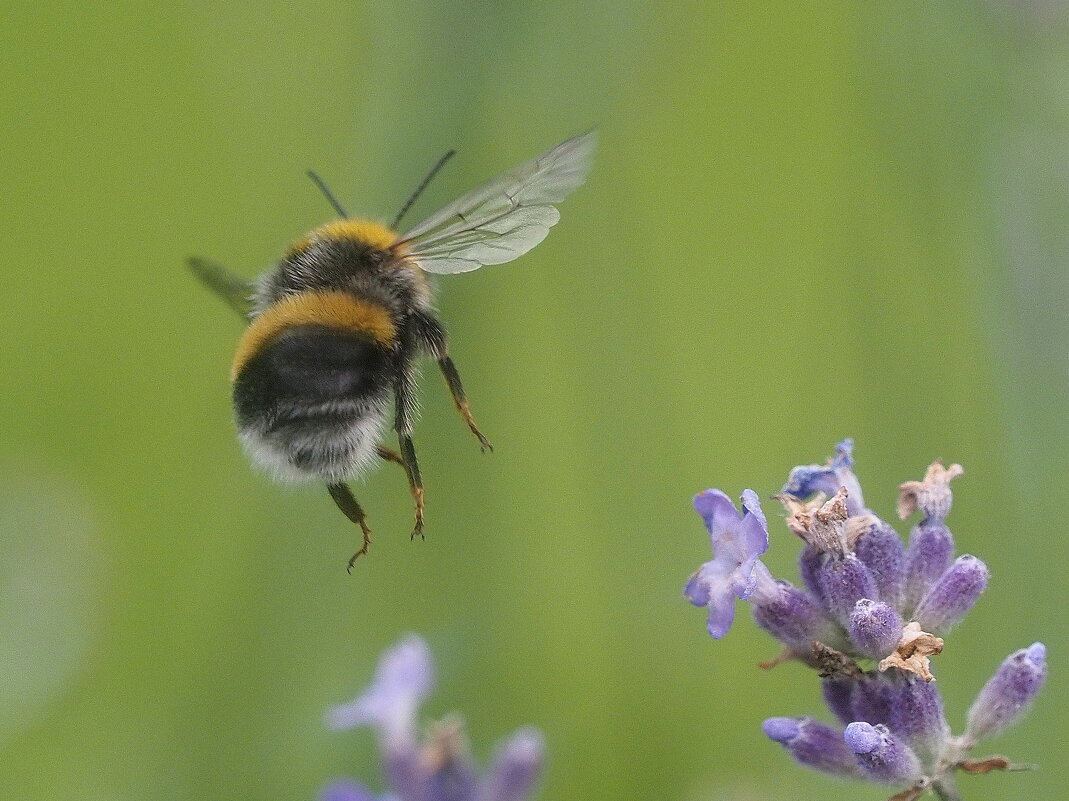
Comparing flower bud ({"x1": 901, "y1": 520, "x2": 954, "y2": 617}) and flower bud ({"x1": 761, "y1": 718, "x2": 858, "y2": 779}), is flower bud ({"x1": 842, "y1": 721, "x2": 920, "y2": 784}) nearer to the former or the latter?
flower bud ({"x1": 761, "y1": 718, "x2": 858, "y2": 779})

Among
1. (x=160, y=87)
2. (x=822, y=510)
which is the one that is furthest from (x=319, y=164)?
(x=822, y=510)

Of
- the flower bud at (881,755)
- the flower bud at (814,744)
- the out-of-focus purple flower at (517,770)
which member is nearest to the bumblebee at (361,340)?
the out-of-focus purple flower at (517,770)

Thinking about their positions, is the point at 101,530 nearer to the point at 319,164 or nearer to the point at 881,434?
the point at 319,164

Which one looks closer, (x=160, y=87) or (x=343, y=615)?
(x=343, y=615)

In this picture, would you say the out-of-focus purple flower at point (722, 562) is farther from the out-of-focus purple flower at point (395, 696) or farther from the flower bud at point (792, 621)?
the out-of-focus purple flower at point (395, 696)

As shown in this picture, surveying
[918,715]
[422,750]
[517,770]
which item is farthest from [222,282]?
[918,715]

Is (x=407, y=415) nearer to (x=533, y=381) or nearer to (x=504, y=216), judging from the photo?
(x=504, y=216)
